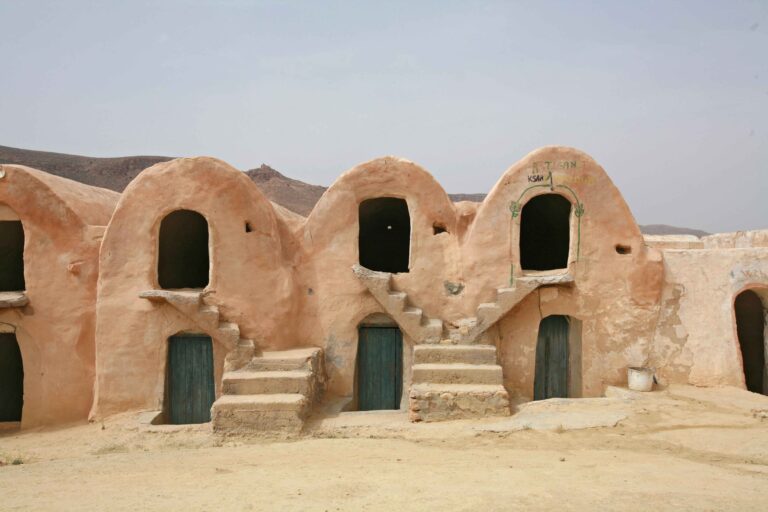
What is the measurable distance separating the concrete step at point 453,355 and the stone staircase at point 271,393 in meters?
2.01

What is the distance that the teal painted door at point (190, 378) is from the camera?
10219 millimetres

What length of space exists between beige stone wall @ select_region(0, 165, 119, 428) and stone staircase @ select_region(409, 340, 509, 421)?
6.78 m

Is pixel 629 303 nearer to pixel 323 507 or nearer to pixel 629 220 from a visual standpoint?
pixel 629 220

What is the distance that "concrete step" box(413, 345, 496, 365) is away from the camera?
944 cm

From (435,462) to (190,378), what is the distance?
5.77 meters

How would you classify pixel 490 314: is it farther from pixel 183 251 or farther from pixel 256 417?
pixel 183 251

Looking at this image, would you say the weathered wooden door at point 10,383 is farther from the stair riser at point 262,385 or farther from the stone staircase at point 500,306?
the stone staircase at point 500,306

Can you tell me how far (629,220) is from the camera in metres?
10.5

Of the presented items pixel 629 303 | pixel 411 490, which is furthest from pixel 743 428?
pixel 411 490

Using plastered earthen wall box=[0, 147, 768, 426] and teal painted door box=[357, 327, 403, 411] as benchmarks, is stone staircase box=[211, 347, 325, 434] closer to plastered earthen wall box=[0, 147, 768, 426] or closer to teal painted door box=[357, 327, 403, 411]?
plastered earthen wall box=[0, 147, 768, 426]

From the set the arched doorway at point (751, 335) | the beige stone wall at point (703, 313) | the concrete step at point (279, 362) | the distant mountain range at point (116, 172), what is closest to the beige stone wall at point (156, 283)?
the concrete step at point (279, 362)

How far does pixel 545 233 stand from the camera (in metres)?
13.1

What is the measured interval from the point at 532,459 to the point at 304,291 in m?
5.70

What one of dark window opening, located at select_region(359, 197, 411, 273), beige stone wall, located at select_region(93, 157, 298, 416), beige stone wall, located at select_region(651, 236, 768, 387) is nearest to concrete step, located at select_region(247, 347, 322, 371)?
beige stone wall, located at select_region(93, 157, 298, 416)
